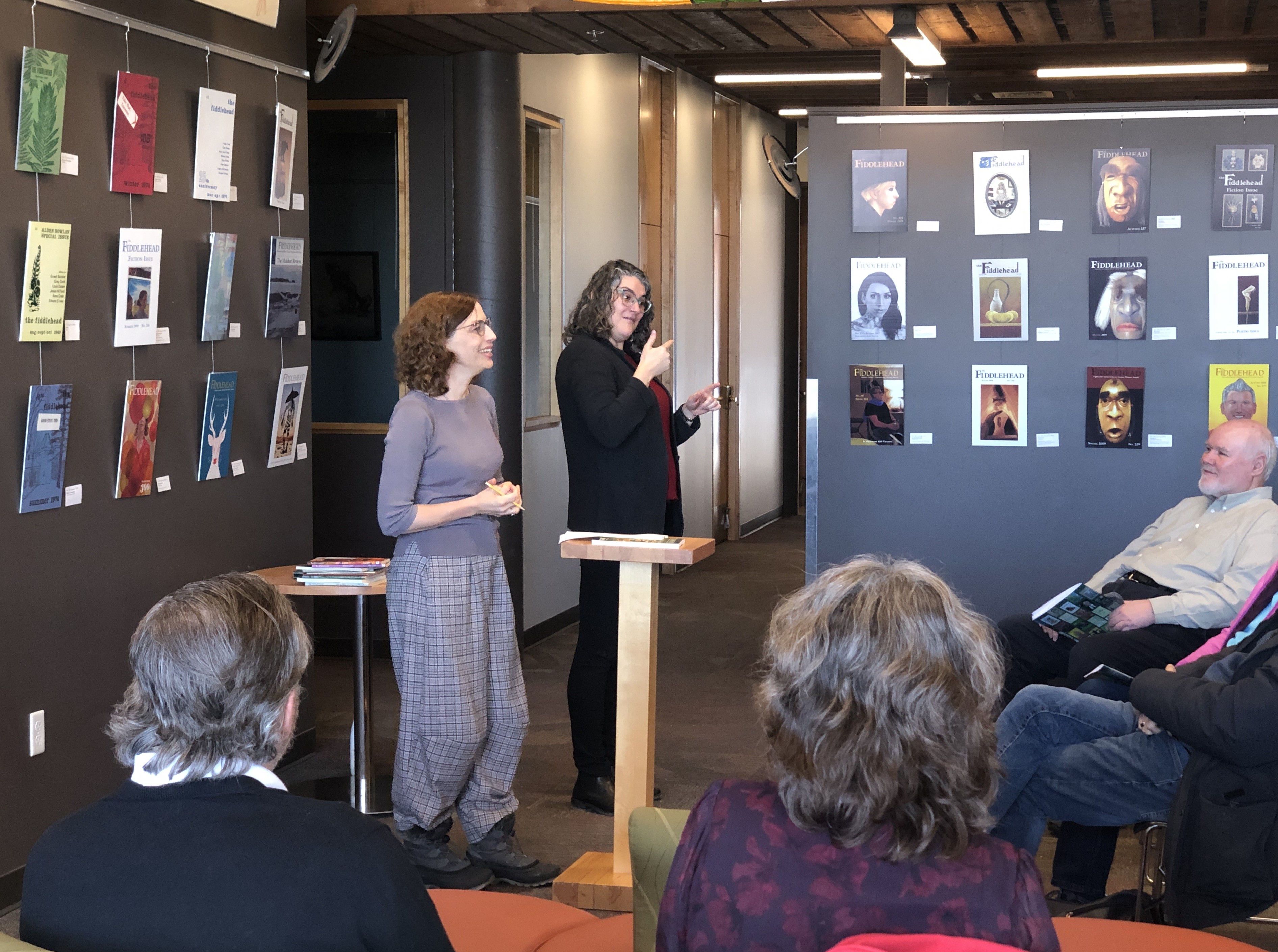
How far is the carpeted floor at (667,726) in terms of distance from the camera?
401cm

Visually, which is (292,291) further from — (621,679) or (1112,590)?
(1112,590)

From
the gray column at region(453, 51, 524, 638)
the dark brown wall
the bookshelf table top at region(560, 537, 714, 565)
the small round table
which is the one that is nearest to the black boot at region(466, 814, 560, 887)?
the small round table

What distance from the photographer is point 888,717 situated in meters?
1.58

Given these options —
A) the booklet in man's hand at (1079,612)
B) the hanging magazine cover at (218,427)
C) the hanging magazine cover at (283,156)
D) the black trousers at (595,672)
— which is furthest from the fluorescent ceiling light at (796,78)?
the hanging magazine cover at (218,427)

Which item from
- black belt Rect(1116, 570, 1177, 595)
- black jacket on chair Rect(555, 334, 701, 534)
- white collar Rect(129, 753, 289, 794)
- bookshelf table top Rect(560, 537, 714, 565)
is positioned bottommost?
black belt Rect(1116, 570, 1177, 595)

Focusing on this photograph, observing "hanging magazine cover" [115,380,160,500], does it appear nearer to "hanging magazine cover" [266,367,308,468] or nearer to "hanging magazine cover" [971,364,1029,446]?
"hanging magazine cover" [266,367,308,468]

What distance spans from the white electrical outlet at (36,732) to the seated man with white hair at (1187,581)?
112 inches

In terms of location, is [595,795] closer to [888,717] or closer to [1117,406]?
[1117,406]

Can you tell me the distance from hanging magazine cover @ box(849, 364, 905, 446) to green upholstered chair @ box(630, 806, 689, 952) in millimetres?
3417

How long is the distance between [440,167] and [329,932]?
200 inches

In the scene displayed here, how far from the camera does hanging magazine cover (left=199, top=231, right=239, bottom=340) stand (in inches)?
165

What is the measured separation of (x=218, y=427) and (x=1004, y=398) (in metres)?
2.85

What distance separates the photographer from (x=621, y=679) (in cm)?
331

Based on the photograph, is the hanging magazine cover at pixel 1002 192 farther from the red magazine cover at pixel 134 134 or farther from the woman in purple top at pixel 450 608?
the red magazine cover at pixel 134 134
